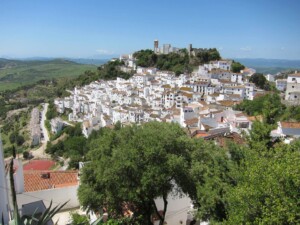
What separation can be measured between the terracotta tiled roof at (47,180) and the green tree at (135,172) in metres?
3.04

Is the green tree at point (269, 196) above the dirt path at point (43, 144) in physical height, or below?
above

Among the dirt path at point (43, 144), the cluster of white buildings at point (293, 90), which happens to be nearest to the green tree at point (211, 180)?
the cluster of white buildings at point (293, 90)

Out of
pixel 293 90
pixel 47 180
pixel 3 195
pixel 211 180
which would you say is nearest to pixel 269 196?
pixel 211 180

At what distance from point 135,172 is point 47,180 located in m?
6.00

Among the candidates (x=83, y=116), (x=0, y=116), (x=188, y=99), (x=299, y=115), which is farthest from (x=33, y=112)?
(x=299, y=115)

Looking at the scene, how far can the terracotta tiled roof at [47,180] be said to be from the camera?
1304 centimetres

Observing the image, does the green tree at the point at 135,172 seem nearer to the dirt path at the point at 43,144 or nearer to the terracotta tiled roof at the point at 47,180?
the terracotta tiled roof at the point at 47,180

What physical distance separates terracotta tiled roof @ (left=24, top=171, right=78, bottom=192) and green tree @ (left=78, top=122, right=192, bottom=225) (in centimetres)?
304

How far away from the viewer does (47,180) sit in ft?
45.6

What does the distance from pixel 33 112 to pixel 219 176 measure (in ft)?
278

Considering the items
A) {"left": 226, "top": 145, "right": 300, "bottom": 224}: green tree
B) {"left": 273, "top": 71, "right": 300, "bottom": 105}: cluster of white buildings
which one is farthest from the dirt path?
{"left": 226, "top": 145, "right": 300, "bottom": 224}: green tree

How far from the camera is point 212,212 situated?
976cm

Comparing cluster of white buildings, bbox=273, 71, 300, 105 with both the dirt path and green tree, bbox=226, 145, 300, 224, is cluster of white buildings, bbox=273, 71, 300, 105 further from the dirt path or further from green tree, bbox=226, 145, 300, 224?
green tree, bbox=226, 145, 300, 224

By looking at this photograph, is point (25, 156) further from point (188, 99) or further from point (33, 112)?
point (33, 112)
